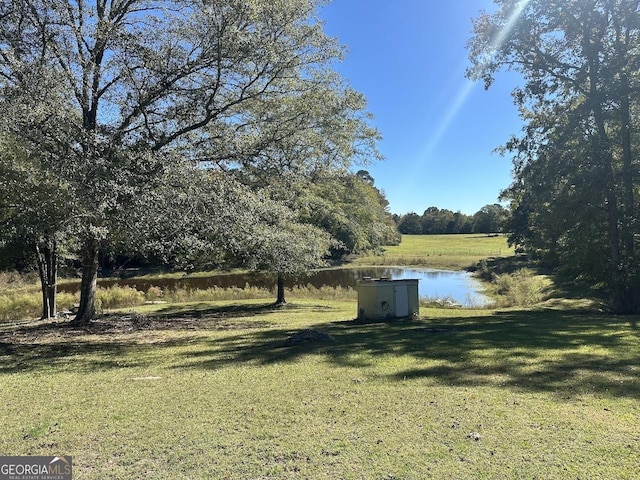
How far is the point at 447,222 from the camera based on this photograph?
11875cm

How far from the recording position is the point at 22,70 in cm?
823

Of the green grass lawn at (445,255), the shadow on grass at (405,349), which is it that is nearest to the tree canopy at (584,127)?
the shadow on grass at (405,349)

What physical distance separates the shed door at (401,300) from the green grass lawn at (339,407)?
3513 millimetres

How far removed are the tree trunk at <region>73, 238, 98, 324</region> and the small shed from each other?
6.85m

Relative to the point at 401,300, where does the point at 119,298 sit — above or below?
below

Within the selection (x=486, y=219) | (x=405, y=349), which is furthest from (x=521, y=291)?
(x=486, y=219)

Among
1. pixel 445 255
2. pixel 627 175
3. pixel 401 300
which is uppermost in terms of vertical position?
pixel 627 175

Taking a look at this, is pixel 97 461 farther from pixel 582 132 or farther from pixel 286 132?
pixel 582 132

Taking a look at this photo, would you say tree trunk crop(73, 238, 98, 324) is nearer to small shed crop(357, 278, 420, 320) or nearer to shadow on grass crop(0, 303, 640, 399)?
shadow on grass crop(0, 303, 640, 399)

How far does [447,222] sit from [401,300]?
4372 inches

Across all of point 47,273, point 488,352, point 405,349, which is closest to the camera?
point 488,352

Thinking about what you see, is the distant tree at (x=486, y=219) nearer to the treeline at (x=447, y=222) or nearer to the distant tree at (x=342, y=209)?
the treeline at (x=447, y=222)

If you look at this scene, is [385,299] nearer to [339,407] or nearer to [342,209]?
[339,407]

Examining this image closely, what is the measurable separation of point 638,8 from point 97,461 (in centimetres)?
1569
